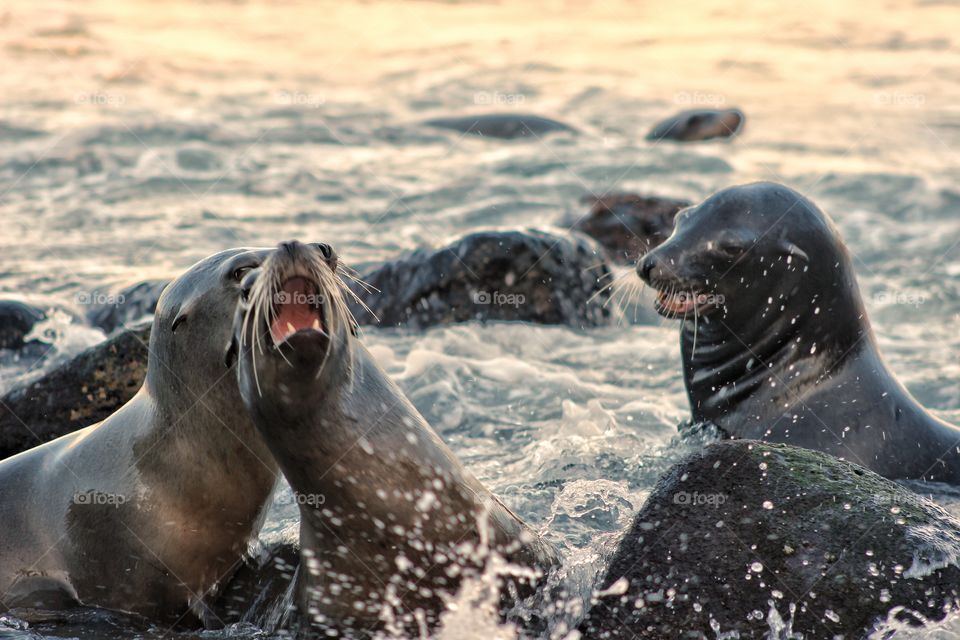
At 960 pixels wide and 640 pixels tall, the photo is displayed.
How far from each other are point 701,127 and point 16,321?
33.2ft

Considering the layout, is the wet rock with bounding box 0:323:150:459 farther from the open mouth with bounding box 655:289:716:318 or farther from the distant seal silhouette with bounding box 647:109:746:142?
the distant seal silhouette with bounding box 647:109:746:142

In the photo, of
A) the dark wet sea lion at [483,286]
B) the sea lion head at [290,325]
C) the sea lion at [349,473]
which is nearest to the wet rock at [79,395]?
the dark wet sea lion at [483,286]

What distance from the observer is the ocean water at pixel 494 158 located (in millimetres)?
7590

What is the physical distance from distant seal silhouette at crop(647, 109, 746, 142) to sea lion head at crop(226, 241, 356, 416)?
13.1m

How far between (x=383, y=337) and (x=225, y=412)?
15.3 feet

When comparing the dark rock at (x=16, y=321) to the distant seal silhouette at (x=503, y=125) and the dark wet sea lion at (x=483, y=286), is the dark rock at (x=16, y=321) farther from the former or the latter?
the distant seal silhouette at (x=503, y=125)

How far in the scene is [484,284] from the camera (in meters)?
9.03

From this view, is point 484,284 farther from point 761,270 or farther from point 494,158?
point 494,158

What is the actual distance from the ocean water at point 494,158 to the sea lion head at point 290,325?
3.60 feet

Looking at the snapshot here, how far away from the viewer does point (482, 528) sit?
405 cm

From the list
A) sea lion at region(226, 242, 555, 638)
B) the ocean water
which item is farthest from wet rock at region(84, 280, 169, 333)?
sea lion at region(226, 242, 555, 638)

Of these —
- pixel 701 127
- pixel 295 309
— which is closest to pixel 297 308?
pixel 295 309

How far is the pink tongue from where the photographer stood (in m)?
3.42

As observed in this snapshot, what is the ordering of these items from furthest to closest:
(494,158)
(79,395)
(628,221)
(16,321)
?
(494,158) → (628,221) → (16,321) → (79,395)
